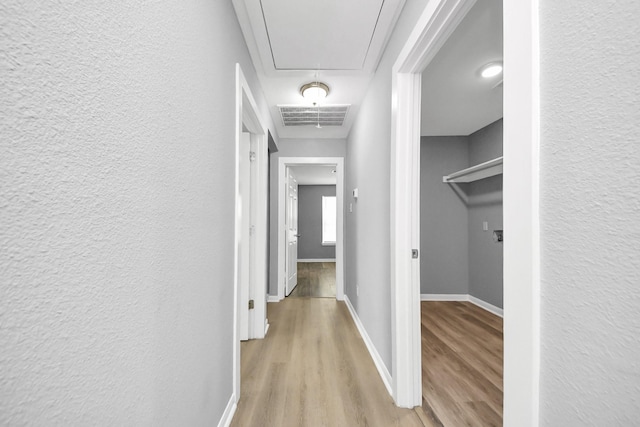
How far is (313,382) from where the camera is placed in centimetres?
203

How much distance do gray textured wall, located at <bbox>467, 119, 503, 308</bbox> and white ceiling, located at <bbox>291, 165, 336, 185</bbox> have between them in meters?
2.92

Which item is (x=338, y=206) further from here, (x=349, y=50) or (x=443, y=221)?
(x=349, y=50)

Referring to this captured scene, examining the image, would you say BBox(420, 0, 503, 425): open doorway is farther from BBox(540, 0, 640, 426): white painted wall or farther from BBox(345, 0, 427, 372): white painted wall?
BBox(540, 0, 640, 426): white painted wall

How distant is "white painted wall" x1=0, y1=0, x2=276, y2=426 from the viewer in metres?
0.46

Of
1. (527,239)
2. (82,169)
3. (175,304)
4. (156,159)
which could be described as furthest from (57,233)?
(527,239)

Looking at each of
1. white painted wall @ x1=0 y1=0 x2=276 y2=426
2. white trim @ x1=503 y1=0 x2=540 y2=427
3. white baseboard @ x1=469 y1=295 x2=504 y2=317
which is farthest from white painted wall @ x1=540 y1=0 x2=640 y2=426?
white baseboard @ x1=469 y1=295 x2=504 y2=317

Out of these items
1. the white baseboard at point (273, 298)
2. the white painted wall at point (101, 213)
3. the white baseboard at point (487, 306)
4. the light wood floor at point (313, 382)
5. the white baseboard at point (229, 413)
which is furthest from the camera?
the white baseboard at point (273, 298)

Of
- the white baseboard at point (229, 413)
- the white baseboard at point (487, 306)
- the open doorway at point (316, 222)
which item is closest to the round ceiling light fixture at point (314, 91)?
the white baseboard at point (229, 413)

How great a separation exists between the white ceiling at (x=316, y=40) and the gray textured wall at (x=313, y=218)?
20.3 feet

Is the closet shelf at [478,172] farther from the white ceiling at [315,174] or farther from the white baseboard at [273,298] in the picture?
the white baseboard at [273,298]

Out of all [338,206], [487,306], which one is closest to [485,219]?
[487,306]

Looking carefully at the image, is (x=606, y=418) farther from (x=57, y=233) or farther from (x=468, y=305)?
(x=468, y=305)

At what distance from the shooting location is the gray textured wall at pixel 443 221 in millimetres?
4340

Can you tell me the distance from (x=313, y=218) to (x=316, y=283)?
151 inches
